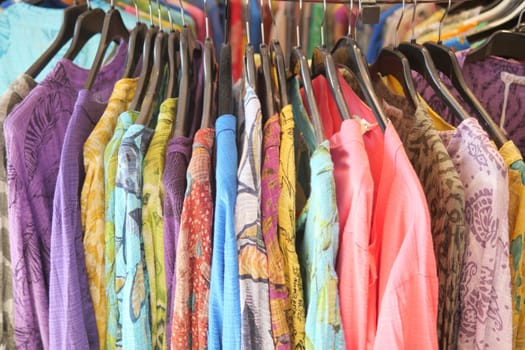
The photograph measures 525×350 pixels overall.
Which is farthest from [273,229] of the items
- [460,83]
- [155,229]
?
[460,83]

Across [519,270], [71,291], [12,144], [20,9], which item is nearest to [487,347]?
[519,270]

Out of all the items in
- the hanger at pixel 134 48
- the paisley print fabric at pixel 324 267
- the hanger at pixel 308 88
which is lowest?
the paisley print fabric at pixel 324 267

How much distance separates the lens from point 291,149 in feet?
1.52

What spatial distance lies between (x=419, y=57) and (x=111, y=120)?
43 cm

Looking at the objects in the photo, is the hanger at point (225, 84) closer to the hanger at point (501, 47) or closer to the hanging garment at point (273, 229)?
the hanging garment at point (273, 229)

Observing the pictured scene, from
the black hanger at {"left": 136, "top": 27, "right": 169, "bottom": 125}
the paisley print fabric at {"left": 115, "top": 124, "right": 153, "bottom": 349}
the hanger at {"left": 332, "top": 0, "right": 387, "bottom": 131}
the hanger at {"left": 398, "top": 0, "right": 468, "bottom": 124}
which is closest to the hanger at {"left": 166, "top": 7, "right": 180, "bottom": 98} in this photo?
the black hanger at {"left": 136, "top": 27, "right": 169, "bottom": 125}

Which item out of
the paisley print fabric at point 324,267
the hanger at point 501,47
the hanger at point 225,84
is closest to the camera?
the paisley print fabric at point 324,267

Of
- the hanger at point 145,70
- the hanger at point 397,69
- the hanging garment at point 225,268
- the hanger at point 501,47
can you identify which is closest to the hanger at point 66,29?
the hanger at point 145,70

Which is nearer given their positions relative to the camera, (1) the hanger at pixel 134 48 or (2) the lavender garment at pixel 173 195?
(2) the lavender garment at pixel 173 195

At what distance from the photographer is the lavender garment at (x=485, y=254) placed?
44cm

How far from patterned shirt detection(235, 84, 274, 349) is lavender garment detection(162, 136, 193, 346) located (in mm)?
65

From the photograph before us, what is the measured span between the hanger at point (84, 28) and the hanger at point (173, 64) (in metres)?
0.13

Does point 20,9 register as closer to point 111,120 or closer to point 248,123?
point 111,120

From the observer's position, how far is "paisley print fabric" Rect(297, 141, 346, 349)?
407mm
